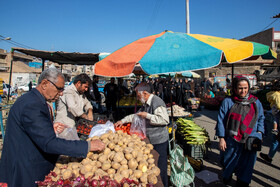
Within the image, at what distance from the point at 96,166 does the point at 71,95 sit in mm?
1777

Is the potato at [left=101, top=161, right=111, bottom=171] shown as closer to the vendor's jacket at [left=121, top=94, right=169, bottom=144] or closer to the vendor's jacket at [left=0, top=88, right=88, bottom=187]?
the vendor's jacket at [left=0, top=88, right=88, bottom=187]

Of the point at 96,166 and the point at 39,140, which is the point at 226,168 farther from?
the point at 39,140

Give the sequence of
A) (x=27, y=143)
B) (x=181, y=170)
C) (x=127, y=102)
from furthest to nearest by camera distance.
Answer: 1. (x=127, y=102)
2. (x=181, y=170)
3. (x=27, y=143)

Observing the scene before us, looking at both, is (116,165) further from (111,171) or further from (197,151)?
(197,151)

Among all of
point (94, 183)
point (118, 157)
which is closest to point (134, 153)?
point (118, 157)

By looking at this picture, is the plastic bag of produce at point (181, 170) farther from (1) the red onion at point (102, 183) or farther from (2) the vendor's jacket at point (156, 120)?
(1) the red onion at point (102, 183)

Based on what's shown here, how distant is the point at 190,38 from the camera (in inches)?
111

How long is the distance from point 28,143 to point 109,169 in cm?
85

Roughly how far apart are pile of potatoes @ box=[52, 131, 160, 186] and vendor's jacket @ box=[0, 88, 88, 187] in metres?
0.26

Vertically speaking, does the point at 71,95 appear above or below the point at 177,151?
above

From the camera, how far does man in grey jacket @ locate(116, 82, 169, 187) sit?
2523mm

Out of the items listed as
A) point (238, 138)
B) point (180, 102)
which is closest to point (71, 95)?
point (238, 138)

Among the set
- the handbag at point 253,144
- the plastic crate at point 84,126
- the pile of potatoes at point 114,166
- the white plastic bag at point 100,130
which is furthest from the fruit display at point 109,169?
the handbag at point 253,144

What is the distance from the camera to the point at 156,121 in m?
2.49
